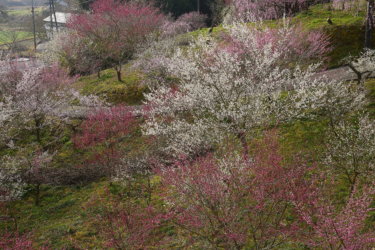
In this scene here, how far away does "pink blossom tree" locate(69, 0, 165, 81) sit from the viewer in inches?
1009

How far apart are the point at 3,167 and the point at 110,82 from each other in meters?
12.5

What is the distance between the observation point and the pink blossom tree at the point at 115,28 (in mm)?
25641

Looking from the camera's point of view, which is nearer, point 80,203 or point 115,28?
point 80,203

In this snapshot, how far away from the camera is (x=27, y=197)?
46.3 feet

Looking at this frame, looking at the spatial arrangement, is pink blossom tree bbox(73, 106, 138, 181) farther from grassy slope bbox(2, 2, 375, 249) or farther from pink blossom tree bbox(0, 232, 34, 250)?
pink blossom tree bbox(0, 232, 34, 250)

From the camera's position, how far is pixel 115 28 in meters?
25.7

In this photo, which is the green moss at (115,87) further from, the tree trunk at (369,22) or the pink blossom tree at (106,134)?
the tree trunk at (369,22)

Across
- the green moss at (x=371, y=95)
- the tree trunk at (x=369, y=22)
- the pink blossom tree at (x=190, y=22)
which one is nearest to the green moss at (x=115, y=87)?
the pink blossom tree at (x=190, y=22)

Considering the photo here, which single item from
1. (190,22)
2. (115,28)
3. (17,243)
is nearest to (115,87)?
(115,28)

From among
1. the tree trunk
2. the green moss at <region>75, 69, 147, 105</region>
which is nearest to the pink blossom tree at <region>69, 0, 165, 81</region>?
the green moss at <region>75, 69, 147, 105</region>

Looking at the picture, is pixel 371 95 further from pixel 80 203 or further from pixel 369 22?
pixel 80 203

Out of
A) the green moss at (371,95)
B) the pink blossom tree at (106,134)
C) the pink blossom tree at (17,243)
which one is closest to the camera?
the pink blossom tree at (17,243)

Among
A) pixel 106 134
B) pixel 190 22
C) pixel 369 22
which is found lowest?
pixel 106 134

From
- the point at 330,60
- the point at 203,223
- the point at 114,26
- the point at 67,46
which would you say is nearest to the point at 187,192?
the point at 203,223
